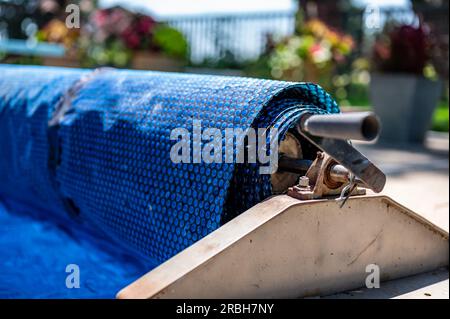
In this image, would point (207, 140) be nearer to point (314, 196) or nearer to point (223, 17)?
point (314, 196)

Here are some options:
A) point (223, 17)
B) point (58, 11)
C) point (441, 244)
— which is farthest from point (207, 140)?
point (58, 11)

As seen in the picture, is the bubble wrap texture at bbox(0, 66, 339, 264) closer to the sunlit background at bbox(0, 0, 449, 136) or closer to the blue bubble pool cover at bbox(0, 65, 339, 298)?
the blue bubble pool cover at bbox(0, 65, 339, 298)

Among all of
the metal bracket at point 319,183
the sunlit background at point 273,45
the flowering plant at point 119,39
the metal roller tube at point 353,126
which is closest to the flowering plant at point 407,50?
the sunlit background at point 273,45

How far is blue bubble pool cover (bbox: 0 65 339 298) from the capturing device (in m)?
2.72

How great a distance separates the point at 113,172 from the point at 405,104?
17.2ft

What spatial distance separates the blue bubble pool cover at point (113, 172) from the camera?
272 centimetres

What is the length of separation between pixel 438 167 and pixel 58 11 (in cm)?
1226

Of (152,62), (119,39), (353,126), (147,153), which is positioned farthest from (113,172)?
(119,39)

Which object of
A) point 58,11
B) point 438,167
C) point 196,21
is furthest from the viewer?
point 58,11

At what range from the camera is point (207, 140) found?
273 centimetres

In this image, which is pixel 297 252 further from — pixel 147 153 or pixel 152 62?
pixel 152 62

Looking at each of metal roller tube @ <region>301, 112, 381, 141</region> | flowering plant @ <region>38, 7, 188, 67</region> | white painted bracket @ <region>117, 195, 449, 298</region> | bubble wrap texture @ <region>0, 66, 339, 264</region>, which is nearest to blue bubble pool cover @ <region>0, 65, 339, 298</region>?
bubble wrap texture @ <region>0, 66, 339, 264</region>

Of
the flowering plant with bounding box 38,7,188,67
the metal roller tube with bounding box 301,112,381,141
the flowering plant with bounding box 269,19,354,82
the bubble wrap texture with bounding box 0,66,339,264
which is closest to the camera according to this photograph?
the metal roller tube with bounding box 301,112,381,141

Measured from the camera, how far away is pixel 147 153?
121 inches
